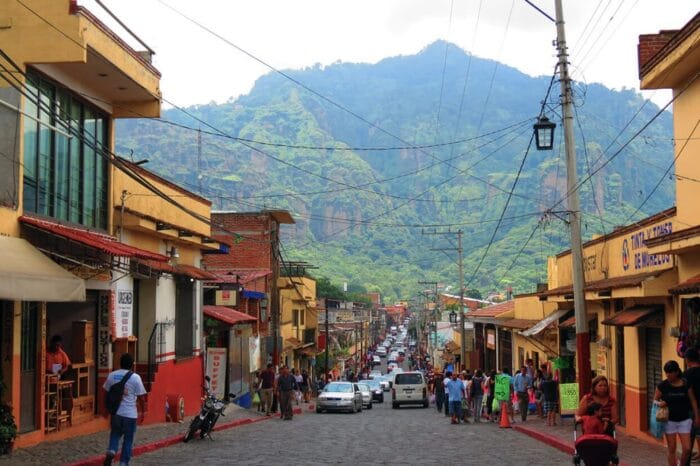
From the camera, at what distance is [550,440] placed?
18.8 metres

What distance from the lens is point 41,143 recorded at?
16.0 meters

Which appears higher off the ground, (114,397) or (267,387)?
(114,397)

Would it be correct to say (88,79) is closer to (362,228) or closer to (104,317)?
(104,317)

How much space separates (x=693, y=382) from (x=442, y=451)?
22.1ft

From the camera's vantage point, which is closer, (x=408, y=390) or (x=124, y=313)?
(x=124, y=313)

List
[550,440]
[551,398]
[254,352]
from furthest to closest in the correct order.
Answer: [254,352], [551,398], [550,440]

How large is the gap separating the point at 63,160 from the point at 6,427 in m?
6.00

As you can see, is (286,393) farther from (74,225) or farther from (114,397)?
(114,397)

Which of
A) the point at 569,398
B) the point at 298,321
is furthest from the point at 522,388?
the point at 298,321

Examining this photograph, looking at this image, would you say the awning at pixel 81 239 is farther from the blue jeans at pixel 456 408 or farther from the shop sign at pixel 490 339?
the shop sign at pixel 490 339

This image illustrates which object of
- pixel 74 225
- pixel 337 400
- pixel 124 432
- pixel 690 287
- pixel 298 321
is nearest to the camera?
pixel 124 432

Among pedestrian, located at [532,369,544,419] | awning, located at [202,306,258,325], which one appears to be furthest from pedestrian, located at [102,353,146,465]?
awning, located at [202,306,258,325]

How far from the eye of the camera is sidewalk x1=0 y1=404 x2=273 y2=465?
13109 millimetres

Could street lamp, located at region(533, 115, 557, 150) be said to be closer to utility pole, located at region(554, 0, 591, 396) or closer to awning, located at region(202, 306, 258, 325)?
utility pole, located at region(554, 0, 591, 396)
